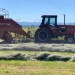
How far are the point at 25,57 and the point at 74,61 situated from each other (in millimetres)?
2361

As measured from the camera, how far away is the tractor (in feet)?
82.3

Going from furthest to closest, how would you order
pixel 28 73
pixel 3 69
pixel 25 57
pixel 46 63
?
pixel 25 57, pixel 46 63, pixel 3 69, pixel 28 73

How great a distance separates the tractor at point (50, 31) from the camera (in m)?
25.1

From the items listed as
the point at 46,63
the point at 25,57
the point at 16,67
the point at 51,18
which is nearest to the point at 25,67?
the point at 16,67

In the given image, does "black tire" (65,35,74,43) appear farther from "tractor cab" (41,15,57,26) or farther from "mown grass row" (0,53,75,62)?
"mown grass row" (0,53,75,62)

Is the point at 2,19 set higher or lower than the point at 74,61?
higher

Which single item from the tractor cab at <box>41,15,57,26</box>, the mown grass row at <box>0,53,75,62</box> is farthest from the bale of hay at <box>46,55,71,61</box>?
the tractor cab at <box>41,15,57,26</box>

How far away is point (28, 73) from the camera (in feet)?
33.7

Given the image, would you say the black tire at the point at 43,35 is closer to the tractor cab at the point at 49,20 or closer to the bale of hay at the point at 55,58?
the tractor cab at the point at 49,20

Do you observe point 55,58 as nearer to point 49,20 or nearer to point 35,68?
point 35,68

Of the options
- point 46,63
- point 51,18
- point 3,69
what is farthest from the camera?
point 51,18

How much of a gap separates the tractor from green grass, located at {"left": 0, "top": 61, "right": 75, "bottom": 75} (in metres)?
12.7

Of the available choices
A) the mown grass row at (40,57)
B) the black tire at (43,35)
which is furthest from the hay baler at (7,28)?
the mown grass row at (40,57)

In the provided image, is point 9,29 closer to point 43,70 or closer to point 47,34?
point 47,34
